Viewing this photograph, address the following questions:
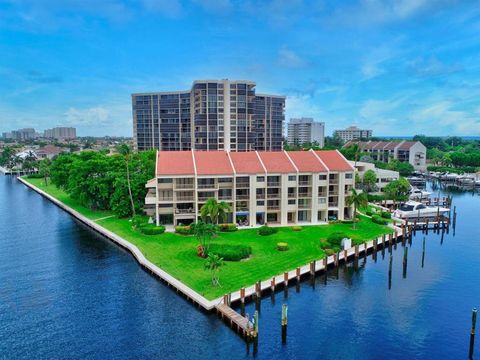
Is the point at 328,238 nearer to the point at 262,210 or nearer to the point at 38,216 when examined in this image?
the point at 262,210

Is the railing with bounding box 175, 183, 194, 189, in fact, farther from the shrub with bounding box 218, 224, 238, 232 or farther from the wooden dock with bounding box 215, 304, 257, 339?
the wooden dock with bounding box 215, 304, 257, 339

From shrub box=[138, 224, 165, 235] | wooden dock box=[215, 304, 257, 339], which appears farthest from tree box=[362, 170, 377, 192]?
wooden dock box=[215, 304, 257, 339]

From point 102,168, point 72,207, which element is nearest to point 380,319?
point 102,168

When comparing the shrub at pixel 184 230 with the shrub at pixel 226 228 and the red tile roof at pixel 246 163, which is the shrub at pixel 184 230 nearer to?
the shrub at pixel 226 228

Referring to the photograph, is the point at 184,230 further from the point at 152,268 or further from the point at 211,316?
the point at 211,316

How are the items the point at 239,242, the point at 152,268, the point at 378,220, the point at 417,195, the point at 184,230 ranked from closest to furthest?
the point at 152,268 → the point at 239,242 → the point at 184,230 → the point at 378,220 → the point at 417,195

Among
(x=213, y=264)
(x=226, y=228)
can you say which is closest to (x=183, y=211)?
(x=226, y=228)
